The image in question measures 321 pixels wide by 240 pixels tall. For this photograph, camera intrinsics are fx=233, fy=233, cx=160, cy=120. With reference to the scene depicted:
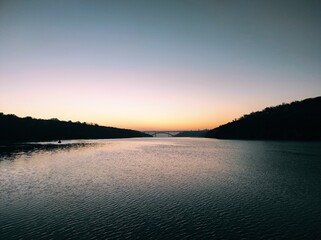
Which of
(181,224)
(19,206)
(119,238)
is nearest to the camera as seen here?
(119,238)

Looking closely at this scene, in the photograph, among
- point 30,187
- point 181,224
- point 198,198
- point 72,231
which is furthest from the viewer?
point 30,187

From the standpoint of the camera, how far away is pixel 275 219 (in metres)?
23.8

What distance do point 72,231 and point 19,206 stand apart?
11419 millimetres

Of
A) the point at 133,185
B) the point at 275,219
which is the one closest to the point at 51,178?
the point at 133,185

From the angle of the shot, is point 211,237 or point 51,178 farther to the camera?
point 51,178

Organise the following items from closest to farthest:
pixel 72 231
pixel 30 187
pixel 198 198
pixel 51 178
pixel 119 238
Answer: pixel 119 238, pixel 72 231, pixel 198 198, pixel 30 187, pixel 51 178

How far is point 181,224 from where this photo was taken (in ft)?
74.1

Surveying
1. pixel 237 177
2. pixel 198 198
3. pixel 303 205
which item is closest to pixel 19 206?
pixel 198 198

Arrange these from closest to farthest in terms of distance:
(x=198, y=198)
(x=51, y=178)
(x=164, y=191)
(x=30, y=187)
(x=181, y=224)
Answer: (x=181, y=224)
(x=198, y=198)
(x=164, y=191)
(x=30, y=187)
(x=51, y=178)

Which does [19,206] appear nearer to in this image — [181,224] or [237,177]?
[181,224]

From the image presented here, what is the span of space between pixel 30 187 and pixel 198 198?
2702 centimetres

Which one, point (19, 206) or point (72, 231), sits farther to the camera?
point (19, 206)

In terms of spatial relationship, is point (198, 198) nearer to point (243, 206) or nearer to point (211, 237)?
point (243, 206)

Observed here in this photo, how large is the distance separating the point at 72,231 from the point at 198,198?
17.0m
